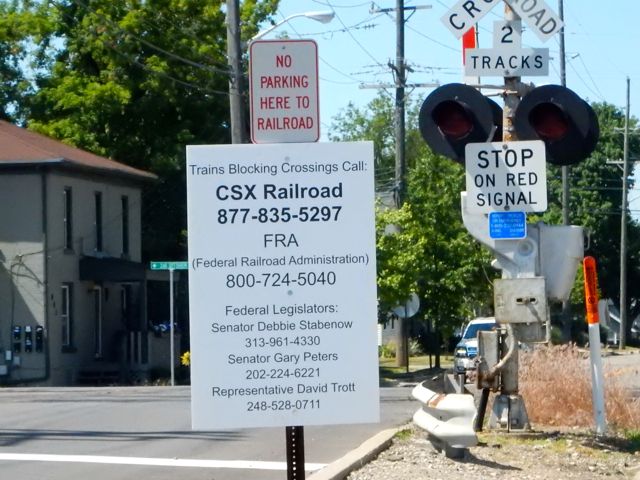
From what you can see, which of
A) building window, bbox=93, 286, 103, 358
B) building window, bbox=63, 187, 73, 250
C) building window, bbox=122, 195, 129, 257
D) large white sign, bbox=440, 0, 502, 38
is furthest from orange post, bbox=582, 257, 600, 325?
building window, bbox=122, 195, 129, 257

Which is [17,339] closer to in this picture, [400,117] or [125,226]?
[125,226]

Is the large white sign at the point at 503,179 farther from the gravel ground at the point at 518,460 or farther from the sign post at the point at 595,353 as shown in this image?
the gravel ground at the point at 518,460

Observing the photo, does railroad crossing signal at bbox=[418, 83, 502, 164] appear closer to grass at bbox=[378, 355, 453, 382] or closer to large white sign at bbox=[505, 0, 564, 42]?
large white sign at bbox=[505, 0, 564, 42]

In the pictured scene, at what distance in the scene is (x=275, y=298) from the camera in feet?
19.3

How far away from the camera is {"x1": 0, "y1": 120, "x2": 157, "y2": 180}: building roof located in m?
31.2

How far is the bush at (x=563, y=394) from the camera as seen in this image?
1233 cm

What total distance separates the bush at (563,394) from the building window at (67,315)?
70.7 ft

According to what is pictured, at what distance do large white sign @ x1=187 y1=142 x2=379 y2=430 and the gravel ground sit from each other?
3597mm

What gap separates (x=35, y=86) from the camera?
44688 mm

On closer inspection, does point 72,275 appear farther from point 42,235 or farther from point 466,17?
point 466,17

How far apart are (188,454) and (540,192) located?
4580 mm

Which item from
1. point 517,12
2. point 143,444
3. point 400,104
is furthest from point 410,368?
point 517,12

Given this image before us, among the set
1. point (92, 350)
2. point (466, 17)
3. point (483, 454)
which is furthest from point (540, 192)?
point (92, 350)

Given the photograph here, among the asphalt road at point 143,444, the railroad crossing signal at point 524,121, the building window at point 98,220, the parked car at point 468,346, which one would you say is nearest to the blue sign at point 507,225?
the railroad crossing signal at point 524,121
